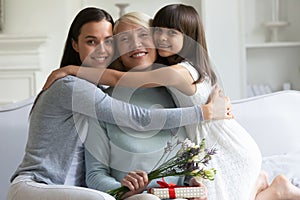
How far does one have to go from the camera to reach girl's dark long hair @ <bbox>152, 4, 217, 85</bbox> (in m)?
2.52

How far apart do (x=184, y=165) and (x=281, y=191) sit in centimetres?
59

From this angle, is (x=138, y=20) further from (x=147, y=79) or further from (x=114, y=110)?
(x=114, y=110)

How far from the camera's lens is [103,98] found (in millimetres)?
2424

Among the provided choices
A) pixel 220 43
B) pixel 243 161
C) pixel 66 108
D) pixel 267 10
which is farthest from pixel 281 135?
pixel 267 10

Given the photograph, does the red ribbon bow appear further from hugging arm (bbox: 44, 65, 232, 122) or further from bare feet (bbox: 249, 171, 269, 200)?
bare feet (bbox: 249, 171, 269, 200)

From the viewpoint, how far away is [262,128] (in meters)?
3.22

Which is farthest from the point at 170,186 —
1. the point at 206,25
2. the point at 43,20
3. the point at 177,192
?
the point at 43,20

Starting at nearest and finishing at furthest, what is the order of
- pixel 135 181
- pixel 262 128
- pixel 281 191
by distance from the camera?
pixel 135 181
pixel 281 191
pixel 262 128

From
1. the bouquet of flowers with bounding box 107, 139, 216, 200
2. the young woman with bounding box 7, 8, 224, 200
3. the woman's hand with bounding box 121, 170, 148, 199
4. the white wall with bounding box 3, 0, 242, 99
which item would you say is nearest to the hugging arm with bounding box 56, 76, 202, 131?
the young woman with bounding box 7, 8, 224, 200

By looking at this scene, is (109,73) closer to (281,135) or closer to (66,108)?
(66,108)

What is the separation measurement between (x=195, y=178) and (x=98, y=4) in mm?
2913

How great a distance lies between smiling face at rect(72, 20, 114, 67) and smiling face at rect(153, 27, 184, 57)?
0.19m

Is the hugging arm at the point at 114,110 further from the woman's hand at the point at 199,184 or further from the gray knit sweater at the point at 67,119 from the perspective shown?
the woman's hand at the point at 199,184

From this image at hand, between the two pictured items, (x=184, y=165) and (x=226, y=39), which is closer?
(x=184, y=165)
